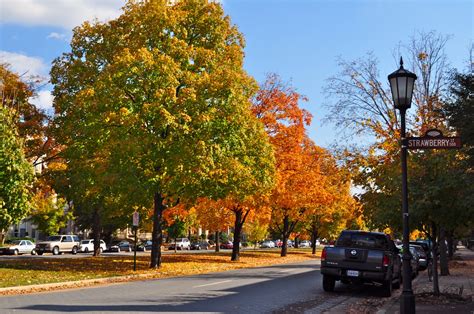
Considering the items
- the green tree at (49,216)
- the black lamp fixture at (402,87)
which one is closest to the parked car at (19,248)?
the green tree at (49,216)

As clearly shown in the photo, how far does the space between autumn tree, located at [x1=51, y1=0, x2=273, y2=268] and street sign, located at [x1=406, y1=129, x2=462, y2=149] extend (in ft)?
42.4

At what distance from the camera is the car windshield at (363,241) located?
56.2ft

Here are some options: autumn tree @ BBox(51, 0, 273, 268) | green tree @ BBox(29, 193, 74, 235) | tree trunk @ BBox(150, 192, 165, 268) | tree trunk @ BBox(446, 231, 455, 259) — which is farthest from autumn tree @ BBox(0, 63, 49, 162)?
green tree @ BBox(29, 193, 74, 235)

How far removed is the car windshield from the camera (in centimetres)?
1714

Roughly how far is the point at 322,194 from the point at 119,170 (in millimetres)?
21908

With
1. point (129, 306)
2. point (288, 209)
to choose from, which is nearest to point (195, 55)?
point (129, 306)

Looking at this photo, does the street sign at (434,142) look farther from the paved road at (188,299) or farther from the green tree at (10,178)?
the green tree at (10,178)

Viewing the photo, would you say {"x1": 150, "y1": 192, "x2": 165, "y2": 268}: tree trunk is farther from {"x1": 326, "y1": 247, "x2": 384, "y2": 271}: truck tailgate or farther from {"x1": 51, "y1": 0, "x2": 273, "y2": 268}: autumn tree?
{"x1": 326, "y1": 247, "x2": 384, "y2": 271}: truck tailgate

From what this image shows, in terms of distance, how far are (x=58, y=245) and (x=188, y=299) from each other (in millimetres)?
41911

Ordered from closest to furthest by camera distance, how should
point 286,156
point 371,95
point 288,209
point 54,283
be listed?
1. point 54,283
2. point 371,95
3. point 286,156
4. point 288,209

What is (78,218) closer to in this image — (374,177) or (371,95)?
(371,95)

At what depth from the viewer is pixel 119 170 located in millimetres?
23859

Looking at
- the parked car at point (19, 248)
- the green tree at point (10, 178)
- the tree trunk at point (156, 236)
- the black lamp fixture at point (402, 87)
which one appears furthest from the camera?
the parked car at point (19, 248)

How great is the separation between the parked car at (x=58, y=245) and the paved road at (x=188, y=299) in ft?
120
